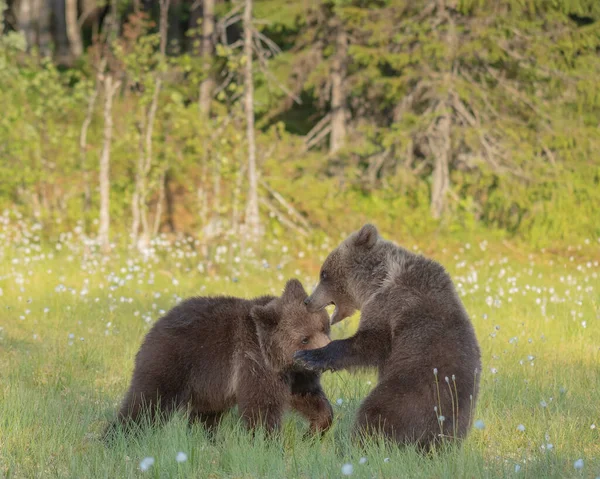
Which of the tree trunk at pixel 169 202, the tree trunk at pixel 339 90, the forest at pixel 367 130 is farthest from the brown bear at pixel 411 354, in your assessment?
the tree trunk at pixel 169 202

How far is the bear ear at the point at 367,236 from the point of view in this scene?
545 centimetres

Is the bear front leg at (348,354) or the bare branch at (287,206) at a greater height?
the bear front leg at (348,354)

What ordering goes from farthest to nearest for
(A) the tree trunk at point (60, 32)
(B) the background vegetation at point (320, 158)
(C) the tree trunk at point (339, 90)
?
(A) the tree trunk at point (60, 32) < (C) the tree trunk at point (339, 90) < (B) the background vegetation at point (320, 158)

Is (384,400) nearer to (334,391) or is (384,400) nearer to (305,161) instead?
(334,391)

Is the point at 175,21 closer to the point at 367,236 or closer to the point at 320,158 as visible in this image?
the point at 320,158

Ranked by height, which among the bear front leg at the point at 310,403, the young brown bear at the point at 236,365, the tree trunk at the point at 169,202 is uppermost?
the young brown bear at the point at 236,365

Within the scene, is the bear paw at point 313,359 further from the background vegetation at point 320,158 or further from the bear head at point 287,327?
the background vegetation at point 320,158

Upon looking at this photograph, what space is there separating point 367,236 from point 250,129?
810cm

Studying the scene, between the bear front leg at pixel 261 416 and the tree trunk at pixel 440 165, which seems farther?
the tree trunk at pixel 440 165

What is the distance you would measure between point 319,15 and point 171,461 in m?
13.6

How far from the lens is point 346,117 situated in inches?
699

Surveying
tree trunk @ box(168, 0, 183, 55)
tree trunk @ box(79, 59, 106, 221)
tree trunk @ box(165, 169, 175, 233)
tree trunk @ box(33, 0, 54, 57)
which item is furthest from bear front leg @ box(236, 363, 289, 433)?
tree trunk @ box(33, 0, 54, 57)

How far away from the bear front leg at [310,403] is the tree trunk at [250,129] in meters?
8.29

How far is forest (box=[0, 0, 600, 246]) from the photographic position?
1527cm
